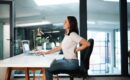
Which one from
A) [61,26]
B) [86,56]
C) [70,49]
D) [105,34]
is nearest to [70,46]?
[70,49]

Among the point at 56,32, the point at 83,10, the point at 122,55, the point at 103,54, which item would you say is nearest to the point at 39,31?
the point at 56,32

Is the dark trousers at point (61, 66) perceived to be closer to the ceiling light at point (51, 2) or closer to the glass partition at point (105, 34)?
the glass partition at point (105, 34)

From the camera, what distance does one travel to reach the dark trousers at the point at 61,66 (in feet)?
9.36

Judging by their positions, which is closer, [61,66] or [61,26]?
[61,66]

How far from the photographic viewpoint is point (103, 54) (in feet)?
20.1

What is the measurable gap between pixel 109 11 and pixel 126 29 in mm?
663

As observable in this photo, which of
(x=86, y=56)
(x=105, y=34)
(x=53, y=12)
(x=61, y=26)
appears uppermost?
(x=53, y=12)

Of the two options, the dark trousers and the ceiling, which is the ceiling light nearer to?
the ceiling

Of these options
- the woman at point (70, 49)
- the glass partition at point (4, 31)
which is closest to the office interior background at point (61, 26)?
the glass partition at point (4, 31)

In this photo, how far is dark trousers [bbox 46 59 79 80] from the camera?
2852 mm

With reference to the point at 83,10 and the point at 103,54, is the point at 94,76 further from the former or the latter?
the point at 83,10

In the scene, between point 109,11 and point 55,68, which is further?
point 109,11

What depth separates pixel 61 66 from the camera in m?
2.89

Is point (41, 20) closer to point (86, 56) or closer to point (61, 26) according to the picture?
point (61, 26)
